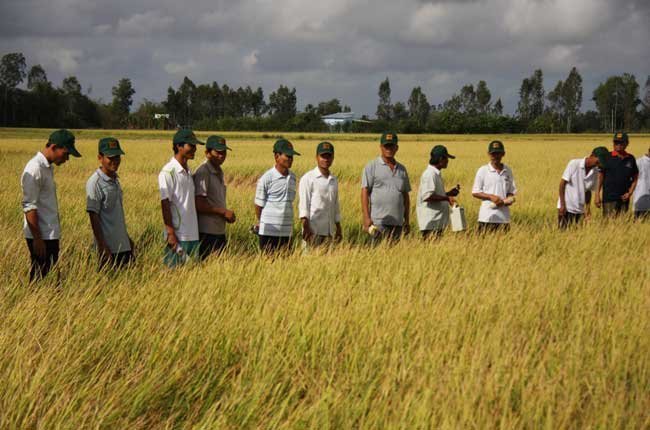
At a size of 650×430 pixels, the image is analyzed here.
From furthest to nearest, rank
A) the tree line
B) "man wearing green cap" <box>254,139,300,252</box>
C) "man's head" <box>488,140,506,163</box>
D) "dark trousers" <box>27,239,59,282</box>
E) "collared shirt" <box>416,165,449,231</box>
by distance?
the tree line
"man's head" <box>488,140,506,163</box>
"collared shirt" <box>416,165,449,231</box>
"man wearing green cap" <box>254,139,300,252</box>
"dark trousers" <box>27,239,59,282</box>

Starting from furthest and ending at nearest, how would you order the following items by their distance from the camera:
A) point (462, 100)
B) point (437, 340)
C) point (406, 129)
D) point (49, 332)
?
point (462, 100) → point (406, 129) → point (49, 332) → point (437, 340)

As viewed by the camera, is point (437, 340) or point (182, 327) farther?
point (182, 327)

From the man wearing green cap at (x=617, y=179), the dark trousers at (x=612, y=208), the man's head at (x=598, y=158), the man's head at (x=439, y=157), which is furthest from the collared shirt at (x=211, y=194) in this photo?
the dark trousers at (x=612, y=208)

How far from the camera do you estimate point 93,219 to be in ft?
15.1

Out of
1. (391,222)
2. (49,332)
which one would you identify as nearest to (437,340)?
(49,332)

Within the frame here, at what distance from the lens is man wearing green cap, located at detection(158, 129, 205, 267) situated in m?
4.96

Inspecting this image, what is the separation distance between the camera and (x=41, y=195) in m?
4.51

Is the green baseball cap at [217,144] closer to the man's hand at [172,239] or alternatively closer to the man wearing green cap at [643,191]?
the man's hand at [172,239]

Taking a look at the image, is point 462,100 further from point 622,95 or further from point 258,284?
point 258,284

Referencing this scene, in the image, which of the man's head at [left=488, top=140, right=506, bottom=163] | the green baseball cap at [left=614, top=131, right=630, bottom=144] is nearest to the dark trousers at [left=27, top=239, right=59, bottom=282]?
the man's head at [left=488, top=140, right=506, bottom=163]

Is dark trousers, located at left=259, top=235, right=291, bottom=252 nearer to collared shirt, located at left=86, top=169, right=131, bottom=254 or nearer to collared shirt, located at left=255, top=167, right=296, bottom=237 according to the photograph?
collared shirt, located at left=255, top=167, right=296, bottom=237

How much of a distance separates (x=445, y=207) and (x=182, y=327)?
4062 mm

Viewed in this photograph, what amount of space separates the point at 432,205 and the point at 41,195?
3956 millimetres

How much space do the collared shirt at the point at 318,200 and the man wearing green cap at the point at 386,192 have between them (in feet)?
1.54
